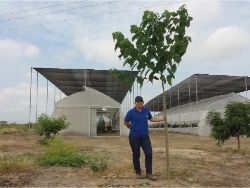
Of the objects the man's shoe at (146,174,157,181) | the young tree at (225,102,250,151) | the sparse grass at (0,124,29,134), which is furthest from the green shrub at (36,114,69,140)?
the sparse grass at (0,124,29,134)

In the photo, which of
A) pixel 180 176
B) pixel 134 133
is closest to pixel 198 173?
pixel 180 176

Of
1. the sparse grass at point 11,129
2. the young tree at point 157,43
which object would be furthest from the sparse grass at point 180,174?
the sparse grass at point 11,129

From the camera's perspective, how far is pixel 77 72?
30.3 m

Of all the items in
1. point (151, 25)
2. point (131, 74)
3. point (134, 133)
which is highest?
point (151, 25)

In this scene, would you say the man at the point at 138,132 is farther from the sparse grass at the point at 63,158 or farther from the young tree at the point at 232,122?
the young tree at the point at 232,122

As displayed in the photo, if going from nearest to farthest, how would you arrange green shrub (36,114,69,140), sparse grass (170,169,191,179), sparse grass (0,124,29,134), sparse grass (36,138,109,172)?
sparse grass (170,169,191,179) < sparse grass (36,138,109,172) < green shrub (36,114,69,140) < sparse grass (0,124,29,134)

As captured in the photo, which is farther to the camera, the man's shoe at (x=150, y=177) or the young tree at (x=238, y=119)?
the young tree at (x=238, y=119)

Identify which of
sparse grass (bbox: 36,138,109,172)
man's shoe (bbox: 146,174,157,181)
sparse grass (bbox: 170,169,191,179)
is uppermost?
sparse grass (bbox: 36,138,109,172)

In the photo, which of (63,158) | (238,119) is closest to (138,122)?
(63,158)

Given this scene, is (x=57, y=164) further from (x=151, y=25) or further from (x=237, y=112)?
(x=237, y=112)

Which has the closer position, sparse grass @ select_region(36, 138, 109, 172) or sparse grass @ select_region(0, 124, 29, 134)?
sparse grass @ select_region(36, 138, 109, 172)

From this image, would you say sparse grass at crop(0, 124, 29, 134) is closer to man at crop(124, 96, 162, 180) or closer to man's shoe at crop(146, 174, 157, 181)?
man at crop(124, 96, 162, 180)

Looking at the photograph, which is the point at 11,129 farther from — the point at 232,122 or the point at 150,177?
the point at 150,177

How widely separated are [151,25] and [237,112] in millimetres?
9308
